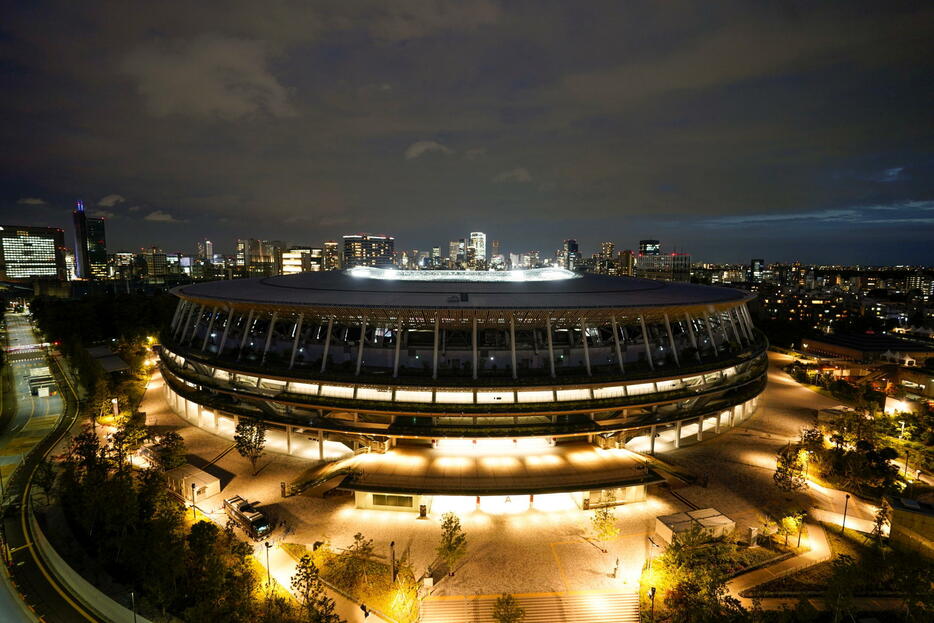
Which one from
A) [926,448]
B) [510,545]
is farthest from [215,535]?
[926,448]

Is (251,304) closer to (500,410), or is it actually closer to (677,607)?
(500,410)

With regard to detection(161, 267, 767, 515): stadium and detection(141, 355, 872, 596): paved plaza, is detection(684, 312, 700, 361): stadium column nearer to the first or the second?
detection(161, 267, 767, 515): stadium

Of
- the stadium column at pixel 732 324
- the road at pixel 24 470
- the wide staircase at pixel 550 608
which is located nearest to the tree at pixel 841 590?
the wide staircase at pixel 550 608

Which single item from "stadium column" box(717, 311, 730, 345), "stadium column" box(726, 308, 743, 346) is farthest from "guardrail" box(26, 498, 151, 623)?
"stadium column" box(726, 308, 743, 346)

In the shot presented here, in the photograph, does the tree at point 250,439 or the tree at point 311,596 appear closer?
the tree at point 311,596

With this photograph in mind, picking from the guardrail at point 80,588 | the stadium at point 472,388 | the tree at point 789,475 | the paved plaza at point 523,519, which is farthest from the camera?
the tree at point 789,475

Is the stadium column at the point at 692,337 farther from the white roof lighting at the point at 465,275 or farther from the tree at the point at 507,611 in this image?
the tree at the point at 507,611
